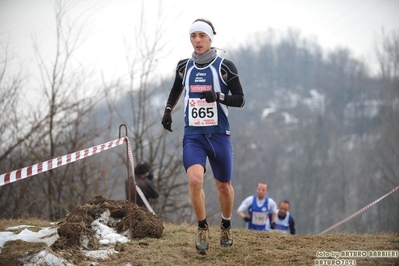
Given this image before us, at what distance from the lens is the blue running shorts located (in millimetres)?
5668

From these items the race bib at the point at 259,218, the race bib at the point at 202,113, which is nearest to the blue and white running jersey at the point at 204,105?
the race bib at the point at 202,113

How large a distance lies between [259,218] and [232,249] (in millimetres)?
4984

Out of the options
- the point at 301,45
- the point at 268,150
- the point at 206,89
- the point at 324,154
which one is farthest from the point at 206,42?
the point at 301,45

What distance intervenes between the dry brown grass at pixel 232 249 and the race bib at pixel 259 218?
3658 mm

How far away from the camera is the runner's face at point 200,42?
19.0 feet

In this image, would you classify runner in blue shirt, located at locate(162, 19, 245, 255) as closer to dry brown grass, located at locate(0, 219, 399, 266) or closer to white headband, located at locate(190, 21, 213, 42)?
white headband, located at locate(190, 21, 213, 42)

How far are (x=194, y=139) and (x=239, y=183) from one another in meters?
59.6

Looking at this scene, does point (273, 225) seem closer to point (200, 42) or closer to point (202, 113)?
point (202, 113)

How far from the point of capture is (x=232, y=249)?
6047mm

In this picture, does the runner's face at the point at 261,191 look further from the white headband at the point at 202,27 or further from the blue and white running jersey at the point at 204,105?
the white headband at the point at 202,27

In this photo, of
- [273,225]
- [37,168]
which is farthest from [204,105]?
[273,225]

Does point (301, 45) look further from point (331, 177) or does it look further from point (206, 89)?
point (206, 89)

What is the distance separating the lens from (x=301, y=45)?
4680 inches

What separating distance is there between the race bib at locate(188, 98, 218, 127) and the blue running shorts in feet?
0.44
